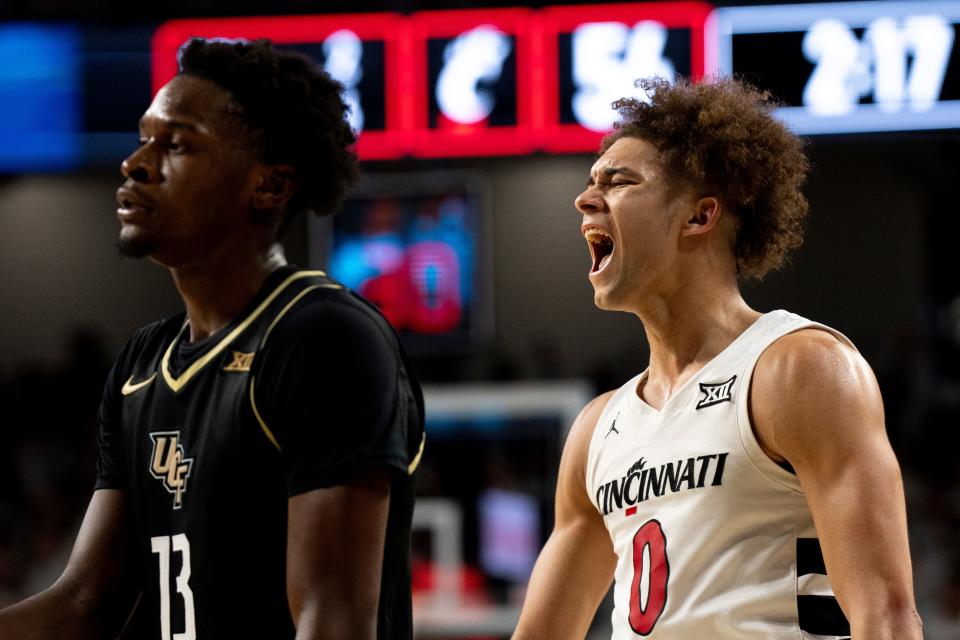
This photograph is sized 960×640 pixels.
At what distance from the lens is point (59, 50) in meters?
6.22

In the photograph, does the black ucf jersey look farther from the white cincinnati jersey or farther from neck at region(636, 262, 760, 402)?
neck at region(636, 262, 760, 402)

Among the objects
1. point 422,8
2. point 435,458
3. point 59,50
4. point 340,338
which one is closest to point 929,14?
point 422,8

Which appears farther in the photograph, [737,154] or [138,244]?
[737,154]

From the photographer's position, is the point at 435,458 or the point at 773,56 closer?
the point at 773,56

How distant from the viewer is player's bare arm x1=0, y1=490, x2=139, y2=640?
2242mm

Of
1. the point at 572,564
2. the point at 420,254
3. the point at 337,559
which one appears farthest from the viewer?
the point at 420,254

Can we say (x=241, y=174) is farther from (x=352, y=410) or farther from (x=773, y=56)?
(x=773, y=56)

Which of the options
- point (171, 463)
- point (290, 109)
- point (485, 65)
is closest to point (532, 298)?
point (485, 65)

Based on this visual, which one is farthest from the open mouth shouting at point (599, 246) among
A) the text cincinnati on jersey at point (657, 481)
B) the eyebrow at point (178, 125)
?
the eyebrow at point (178, 125)

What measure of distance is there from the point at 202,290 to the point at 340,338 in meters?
0.38

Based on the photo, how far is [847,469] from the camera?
217 cm

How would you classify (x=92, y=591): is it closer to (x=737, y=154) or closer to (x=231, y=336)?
(x=231, y=336)

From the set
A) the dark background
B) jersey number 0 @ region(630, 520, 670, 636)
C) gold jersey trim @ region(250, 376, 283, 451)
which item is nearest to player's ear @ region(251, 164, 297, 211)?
gold jersey trim @ region(250, 376, 283, 451)

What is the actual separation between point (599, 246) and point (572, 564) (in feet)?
2.06
